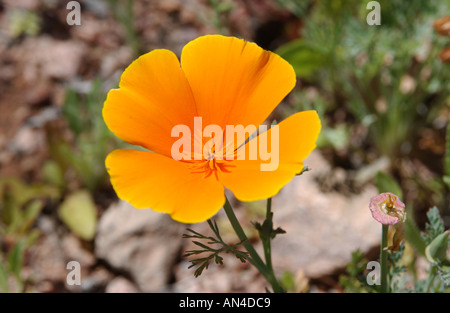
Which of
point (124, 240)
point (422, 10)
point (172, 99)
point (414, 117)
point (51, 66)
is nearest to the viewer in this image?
point (172, 99)

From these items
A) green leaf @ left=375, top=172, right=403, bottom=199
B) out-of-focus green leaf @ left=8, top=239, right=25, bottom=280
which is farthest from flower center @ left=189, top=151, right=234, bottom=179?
out-of-focus green leaf @ left=8, top=239, right=25, bottom=280

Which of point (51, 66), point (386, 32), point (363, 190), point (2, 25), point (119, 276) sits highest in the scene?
point (2, 25)

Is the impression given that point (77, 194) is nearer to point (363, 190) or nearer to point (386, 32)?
point (363, 190)

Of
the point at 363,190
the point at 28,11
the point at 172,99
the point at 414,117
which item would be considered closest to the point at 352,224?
the point at 363,190

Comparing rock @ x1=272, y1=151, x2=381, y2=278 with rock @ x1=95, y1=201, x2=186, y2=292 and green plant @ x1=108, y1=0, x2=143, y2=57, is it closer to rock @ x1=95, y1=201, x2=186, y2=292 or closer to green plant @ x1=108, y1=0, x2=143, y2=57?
rock @ x1=95, y1=201, x2=186, y2=292

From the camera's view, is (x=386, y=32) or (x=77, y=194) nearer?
(x=386, y=32)

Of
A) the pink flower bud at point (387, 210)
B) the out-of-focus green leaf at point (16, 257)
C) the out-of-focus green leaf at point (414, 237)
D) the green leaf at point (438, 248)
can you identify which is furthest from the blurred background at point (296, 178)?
the pink flower bud at point (387, 210)

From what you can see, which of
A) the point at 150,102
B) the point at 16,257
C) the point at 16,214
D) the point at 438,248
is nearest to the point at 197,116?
the point at 150,102

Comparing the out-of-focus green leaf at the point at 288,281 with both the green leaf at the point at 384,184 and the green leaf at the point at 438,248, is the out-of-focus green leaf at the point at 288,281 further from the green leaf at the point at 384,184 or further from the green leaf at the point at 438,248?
the green leaf at the point at 438,248
